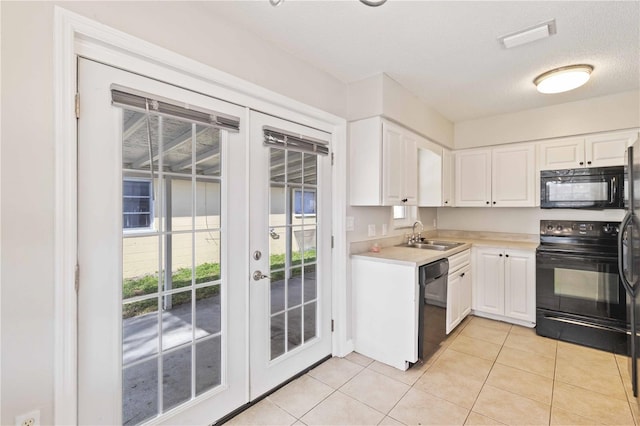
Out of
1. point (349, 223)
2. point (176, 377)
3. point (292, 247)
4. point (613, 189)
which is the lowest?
point (176, 377)

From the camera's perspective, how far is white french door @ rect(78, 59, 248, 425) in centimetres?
140

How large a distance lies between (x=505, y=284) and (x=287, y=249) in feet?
8.75

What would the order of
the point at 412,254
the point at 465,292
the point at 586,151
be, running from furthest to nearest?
1. the point at 465,292
2. the point at 586,151
3. the point at 412,254

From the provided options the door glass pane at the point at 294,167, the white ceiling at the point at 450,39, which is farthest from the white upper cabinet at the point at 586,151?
the door glass pane at the point at 294,167

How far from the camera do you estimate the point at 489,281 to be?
354cm

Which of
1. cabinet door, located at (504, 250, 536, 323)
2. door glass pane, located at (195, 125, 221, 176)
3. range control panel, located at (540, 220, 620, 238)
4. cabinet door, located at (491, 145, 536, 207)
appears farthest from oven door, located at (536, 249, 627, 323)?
door glass pane, located at (195, 125, 221, 176)

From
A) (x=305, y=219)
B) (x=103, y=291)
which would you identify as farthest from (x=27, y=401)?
(x=305, y=219)

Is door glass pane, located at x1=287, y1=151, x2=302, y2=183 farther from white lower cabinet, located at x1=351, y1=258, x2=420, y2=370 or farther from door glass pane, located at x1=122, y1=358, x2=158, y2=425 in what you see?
door glass pane, located at x1=122, y1=358, x2=158, y2=425

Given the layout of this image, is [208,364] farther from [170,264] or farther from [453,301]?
[453,301]

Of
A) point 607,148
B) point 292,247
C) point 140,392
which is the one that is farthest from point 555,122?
point 140,392

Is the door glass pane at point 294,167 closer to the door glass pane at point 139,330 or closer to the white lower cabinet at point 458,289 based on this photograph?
the door glass pane at point 139,330

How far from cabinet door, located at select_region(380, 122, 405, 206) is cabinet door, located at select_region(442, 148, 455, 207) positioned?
1.21m

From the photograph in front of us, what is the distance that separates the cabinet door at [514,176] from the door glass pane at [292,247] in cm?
262

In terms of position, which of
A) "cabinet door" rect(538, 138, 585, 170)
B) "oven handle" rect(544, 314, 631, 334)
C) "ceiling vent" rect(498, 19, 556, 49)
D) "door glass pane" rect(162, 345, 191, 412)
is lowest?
"oven handle" rect(544, 314, 631, 334)
